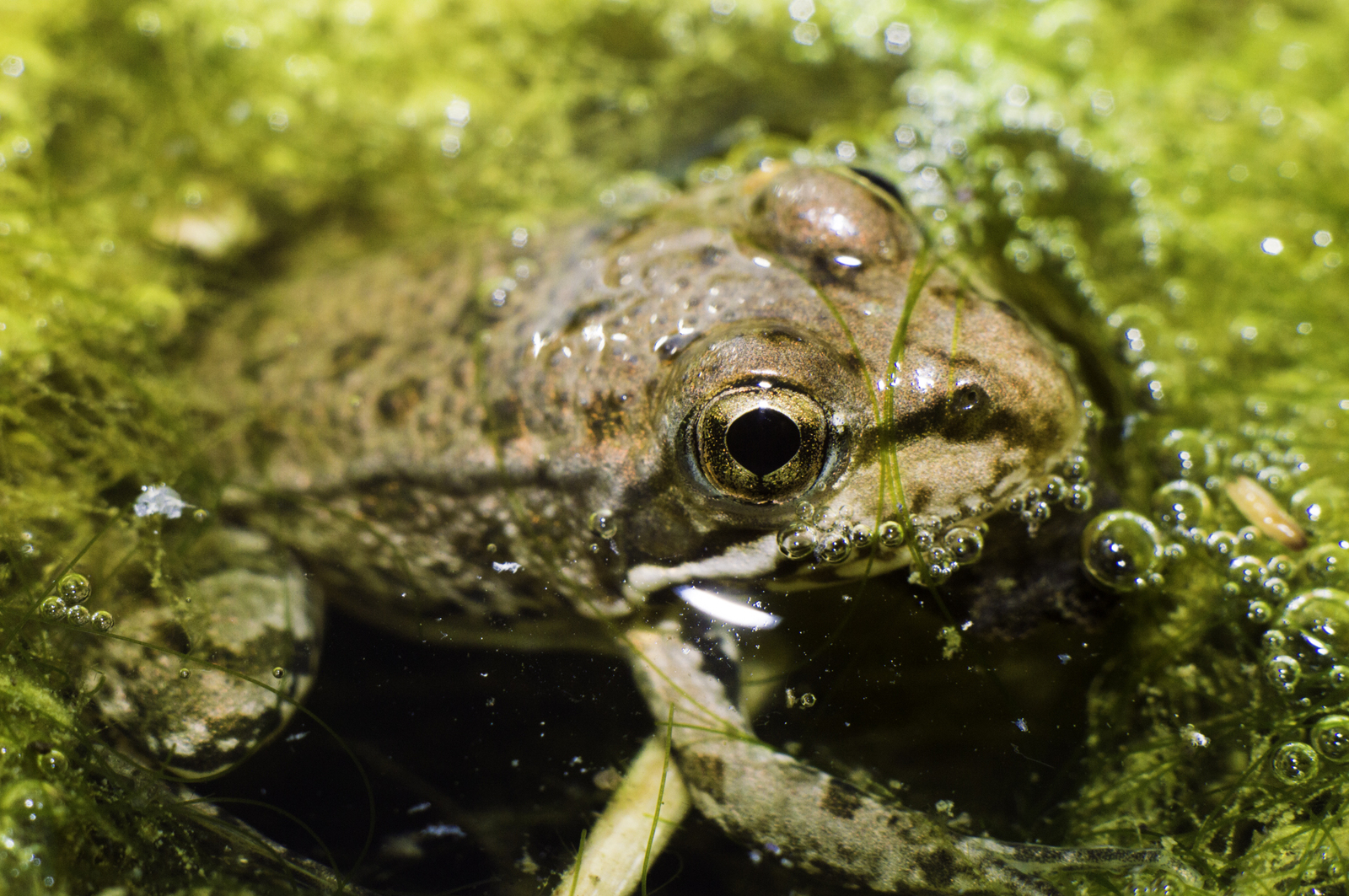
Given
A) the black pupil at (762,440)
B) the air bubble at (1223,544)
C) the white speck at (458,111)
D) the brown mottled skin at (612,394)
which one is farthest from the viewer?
the white speck at (458,111)

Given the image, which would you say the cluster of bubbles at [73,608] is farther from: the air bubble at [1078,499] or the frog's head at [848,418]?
the air bubble at [1078,499]

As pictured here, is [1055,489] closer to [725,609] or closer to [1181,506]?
[1181,506]

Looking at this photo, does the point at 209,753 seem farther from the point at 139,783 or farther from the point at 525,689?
the point at 525,689

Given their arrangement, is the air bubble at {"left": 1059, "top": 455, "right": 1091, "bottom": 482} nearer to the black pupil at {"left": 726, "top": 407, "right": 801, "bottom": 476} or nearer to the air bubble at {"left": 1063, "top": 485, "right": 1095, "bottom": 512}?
the air bubble at {"left": 1063, "top": 485, "right": 1095, "bottom": 512}

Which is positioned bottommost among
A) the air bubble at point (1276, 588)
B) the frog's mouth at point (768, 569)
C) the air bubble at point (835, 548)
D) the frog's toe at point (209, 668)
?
the frog's toe at point (209, 668)

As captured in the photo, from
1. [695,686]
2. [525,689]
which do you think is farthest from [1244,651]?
[525,689]

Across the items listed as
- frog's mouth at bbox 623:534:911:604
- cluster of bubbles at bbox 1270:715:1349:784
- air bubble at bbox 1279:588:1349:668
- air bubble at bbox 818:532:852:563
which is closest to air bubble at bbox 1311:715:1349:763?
cluster of bubbles at bbox 1270:715:1349:784

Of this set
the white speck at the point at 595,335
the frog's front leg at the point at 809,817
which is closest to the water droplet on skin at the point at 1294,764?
the frog's front leg at the point at 809,817
